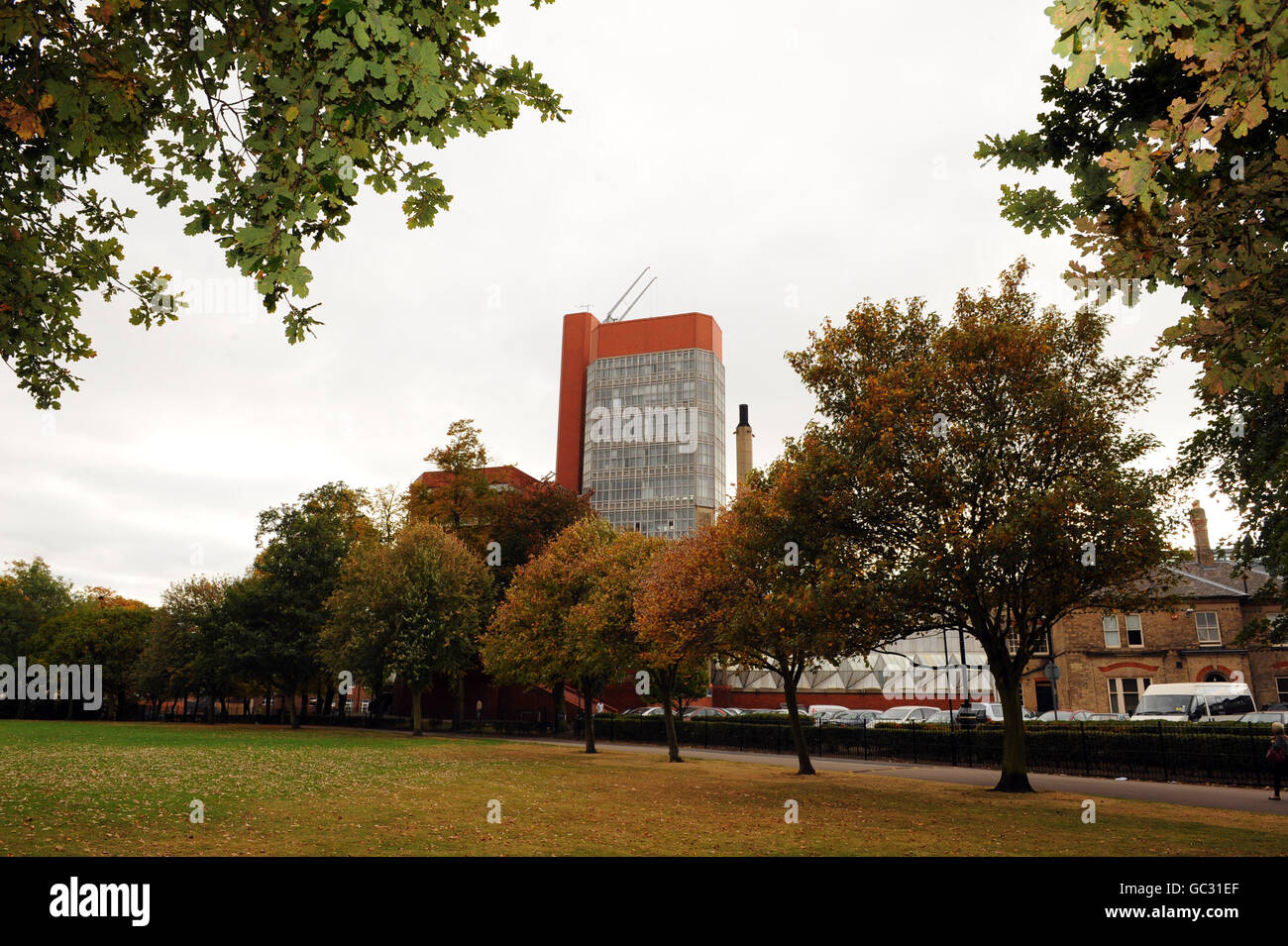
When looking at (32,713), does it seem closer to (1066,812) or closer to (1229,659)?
(1066,812)

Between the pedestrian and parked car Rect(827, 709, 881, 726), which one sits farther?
parked car Rect(827, 709, 881, 726)

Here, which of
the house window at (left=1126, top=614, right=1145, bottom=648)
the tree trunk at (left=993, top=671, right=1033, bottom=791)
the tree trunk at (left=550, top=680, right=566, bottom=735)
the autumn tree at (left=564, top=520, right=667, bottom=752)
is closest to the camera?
the tree trunk at (left=993, top=671, right=1033, bottom=791)

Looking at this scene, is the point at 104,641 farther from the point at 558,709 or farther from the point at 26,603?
the point at 558,709

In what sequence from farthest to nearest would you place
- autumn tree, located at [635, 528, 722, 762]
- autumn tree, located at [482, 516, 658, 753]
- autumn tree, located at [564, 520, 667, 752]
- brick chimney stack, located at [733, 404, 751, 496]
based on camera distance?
brick chimney stack, located at [733, 404, 751, 496]
autumn tree, located at [482, 516, 658, 753]
autumn tree, located at [564, 520, 667, 752]
autumn tree, located at [635, 528, 722, 762]

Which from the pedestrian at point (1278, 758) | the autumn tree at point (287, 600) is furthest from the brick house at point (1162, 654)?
the autumn tree at point (287, 600)

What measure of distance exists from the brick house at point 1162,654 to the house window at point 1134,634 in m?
0.06

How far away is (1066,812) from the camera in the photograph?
16125mm

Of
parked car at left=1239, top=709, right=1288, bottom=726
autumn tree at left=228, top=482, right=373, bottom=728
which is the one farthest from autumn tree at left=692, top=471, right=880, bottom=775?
autumn tree at left=228, top=482, right=373, bottom=728

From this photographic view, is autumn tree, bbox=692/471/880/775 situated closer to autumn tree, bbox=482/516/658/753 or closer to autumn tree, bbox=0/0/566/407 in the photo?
autumn tree, bbox=482/516/658/753

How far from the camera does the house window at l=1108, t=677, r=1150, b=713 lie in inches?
2013

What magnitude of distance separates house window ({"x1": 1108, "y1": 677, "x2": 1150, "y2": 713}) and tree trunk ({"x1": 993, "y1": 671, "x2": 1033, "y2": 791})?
38.4 m

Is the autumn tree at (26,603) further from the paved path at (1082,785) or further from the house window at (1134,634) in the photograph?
the house window at (1134,634)

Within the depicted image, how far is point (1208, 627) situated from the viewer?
50469mm
